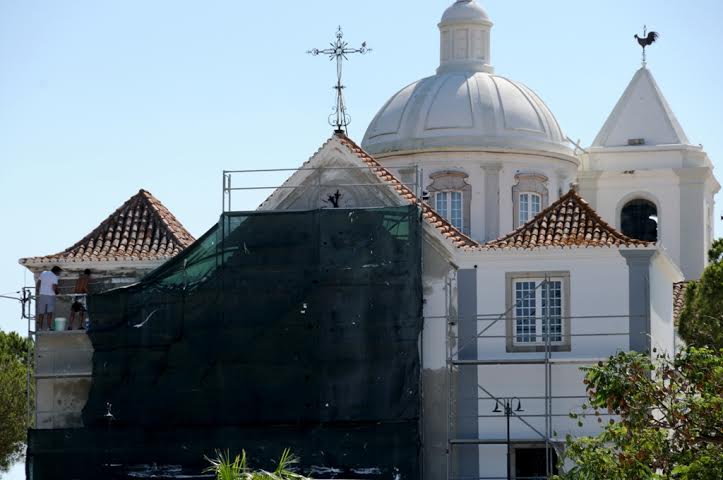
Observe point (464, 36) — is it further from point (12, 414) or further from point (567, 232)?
point (12, 414)

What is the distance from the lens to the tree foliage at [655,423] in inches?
1375

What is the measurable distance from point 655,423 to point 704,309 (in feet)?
63.3

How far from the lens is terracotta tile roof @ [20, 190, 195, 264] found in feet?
164

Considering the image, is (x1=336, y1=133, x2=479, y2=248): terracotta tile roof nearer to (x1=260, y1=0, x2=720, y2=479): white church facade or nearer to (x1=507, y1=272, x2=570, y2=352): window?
(x1=260, y1=0, x2=720, y2=479): white church facade

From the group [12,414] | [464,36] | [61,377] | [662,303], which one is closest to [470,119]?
[464,36]

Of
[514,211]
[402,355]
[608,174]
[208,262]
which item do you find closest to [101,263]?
[208,262]

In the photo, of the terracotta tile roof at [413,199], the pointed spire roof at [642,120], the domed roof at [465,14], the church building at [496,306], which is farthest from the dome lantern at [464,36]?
the terracotta tile roof at [413,199]

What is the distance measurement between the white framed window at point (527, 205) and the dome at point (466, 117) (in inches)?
46.4

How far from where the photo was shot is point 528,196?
187ft

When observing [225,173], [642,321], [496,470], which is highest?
[225,173]

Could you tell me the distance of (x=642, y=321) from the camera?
47.7 m

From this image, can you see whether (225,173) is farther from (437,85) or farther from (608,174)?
(608,174)

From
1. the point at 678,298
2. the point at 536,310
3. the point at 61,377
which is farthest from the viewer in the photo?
the point at 678,298

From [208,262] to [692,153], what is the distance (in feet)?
67.6
